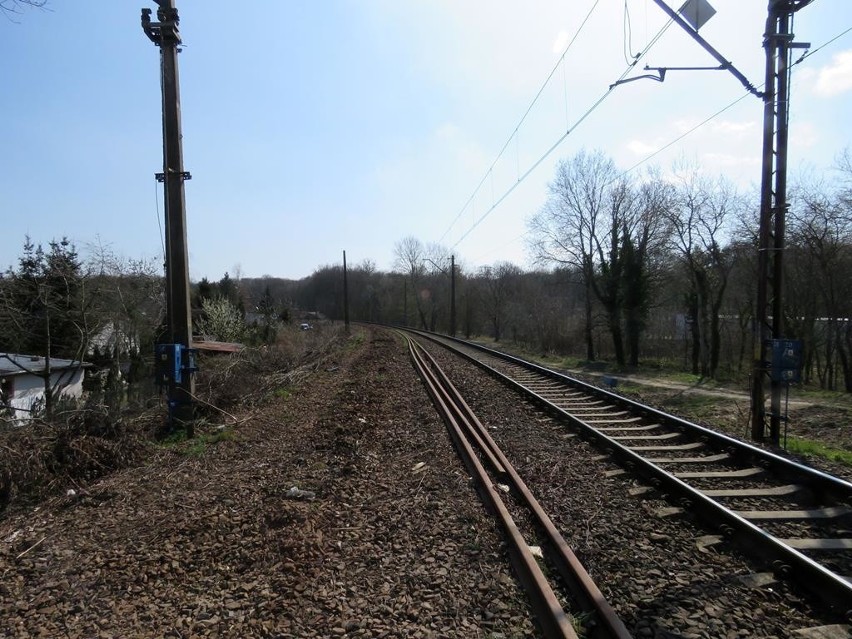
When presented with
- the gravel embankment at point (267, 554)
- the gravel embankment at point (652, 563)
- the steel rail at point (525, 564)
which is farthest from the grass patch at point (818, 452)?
the gravel embankment at point (267, 554)

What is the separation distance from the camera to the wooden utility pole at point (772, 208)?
8086 millimetres

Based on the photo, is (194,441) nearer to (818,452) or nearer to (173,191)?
(173,191)

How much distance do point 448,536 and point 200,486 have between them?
122 inches

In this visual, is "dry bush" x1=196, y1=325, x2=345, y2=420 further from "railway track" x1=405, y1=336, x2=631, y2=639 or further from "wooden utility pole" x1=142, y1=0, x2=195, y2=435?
"railway track" x1=405, y1=336, x2=631, y2=639

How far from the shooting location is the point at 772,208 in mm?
8250

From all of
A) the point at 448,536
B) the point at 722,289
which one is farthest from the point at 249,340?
the point at 448,536

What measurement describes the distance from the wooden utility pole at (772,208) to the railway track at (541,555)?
466 centimetres

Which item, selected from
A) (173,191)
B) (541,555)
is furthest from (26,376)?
(541,555)

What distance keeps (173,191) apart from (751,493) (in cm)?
851

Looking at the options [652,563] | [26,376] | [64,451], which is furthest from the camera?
[26,376]

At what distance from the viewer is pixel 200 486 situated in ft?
19.4

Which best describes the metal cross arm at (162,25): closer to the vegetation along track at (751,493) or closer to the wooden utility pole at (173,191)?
the wooden utility pole at (173,191)

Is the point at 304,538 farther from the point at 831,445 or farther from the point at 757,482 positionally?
the point at 831,445

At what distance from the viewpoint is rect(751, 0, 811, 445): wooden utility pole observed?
26.5 ft
